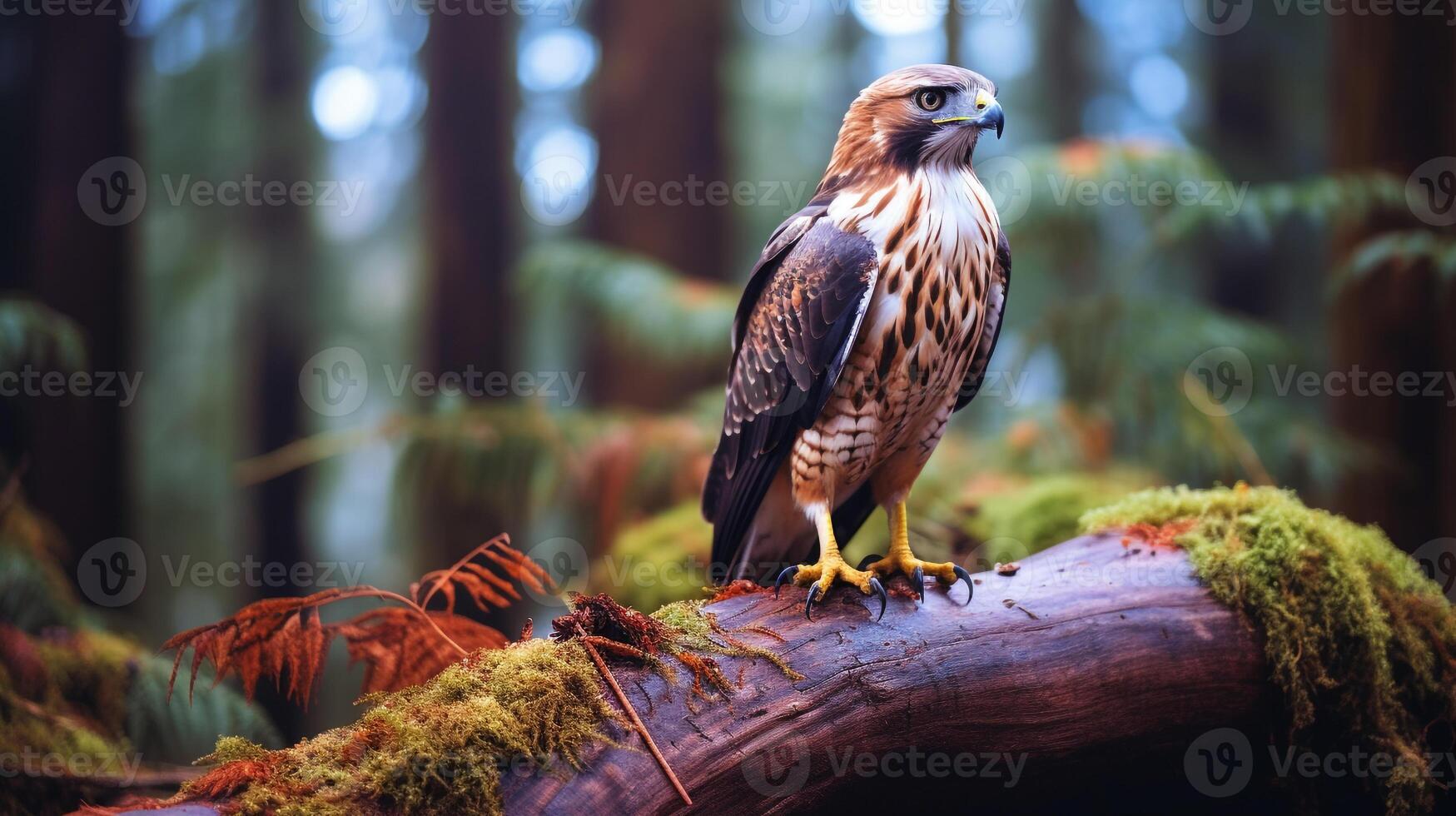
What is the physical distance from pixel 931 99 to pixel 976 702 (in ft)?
5.72

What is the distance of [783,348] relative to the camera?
9.27 ft

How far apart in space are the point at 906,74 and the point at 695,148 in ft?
16.1

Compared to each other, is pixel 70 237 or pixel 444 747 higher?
pixel 70 237

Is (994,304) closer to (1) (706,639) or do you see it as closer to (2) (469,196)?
(1) (706,639)

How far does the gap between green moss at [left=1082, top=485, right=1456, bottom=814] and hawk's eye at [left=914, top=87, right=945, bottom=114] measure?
157 centimetres

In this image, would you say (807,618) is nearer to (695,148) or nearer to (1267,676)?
(1267,676)

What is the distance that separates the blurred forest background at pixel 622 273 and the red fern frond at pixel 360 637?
95 cm

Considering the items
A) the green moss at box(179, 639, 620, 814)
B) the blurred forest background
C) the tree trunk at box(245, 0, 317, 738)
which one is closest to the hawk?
the green moss at box(179, 639, 620, 814)

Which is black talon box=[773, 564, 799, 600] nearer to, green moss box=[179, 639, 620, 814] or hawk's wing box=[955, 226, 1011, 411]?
green moss box=[179, 639, 620, 814]

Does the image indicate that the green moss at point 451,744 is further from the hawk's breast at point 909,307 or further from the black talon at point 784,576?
the hawk's breast at point 909,307

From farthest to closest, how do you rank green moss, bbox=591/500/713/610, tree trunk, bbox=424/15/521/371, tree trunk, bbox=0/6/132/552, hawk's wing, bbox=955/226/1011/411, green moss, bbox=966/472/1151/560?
tree trunk, bbox=424/15/521/371
tree trunk, bbox=0/6/132/552
green moss, bbox=591/500/713/610
green moss, bbox=966/472/1151/560
hawk's wing, bbox=955/226/1011/411

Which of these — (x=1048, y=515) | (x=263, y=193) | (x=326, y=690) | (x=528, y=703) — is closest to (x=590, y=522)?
(x=1048, y=515)

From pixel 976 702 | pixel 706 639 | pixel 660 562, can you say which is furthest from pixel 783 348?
pixel 660 562

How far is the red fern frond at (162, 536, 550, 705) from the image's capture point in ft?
7.65
